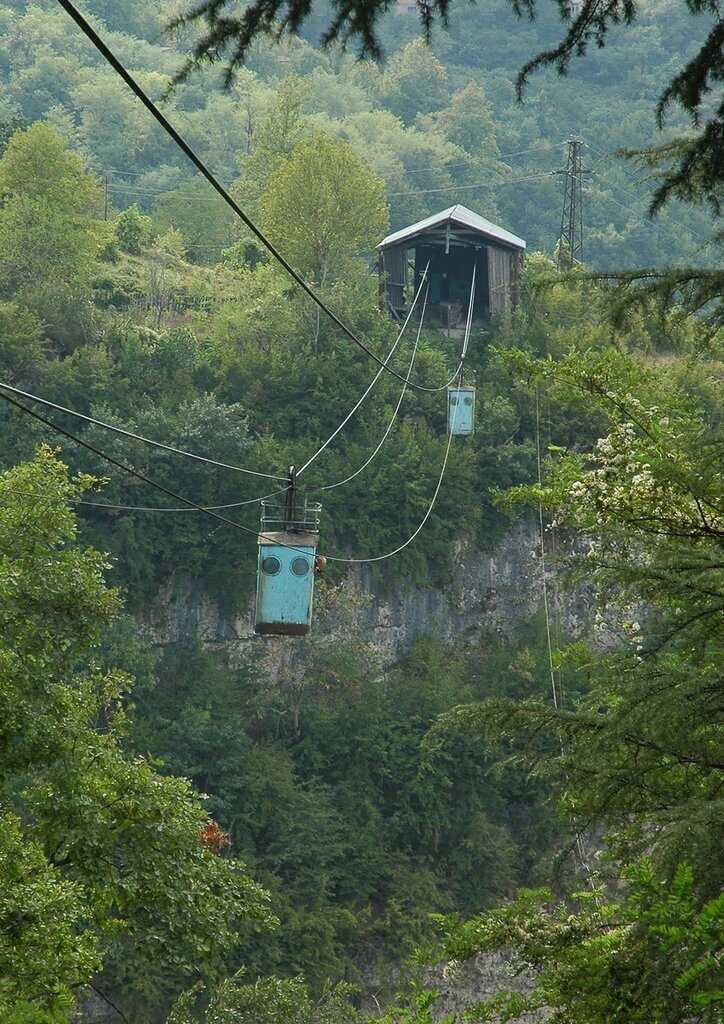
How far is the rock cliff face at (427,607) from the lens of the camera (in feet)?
105

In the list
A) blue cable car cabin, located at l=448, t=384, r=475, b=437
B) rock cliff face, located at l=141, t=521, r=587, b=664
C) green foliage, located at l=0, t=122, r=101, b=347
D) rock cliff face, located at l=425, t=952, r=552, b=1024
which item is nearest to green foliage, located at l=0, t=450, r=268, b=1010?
rock cliff face, located at l=425, t=952, r=552, b=1024

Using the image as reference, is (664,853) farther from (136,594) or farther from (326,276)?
(326,276)

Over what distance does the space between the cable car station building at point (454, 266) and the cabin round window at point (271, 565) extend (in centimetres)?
1915

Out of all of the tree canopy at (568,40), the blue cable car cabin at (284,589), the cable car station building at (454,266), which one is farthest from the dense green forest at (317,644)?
the blue cable car cabin at (284,589)

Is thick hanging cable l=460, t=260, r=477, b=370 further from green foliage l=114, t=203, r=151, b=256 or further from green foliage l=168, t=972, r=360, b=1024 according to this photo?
green foliage l=168, t=972, r=360, b=1024

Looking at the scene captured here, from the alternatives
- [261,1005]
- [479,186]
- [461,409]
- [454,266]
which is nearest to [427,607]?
[461,409]

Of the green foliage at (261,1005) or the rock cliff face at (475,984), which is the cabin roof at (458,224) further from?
the green foliage at (261,1005)

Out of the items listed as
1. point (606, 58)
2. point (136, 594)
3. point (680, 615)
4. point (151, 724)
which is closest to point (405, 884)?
point (151, 724)

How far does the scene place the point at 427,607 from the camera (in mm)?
34094

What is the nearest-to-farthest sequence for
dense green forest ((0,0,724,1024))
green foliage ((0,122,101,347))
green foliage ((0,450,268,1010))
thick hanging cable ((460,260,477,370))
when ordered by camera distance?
1. dense green forest ((0,0,724,1024))
2. green foliage ((0,450,268,1010))
3. green foliage ((0,122,101,347))
4. thick hanging cable ((460,260,477,370))

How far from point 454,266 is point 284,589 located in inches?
820

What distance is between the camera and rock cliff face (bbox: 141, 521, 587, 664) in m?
32.0

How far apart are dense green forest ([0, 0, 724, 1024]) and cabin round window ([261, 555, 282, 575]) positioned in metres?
2.93

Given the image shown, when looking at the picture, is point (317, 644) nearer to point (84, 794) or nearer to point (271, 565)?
point (271, 565)
